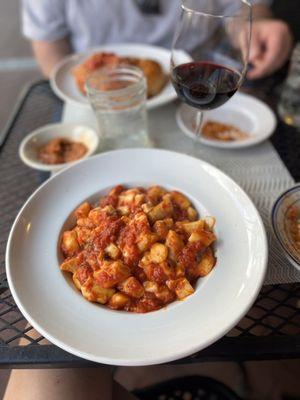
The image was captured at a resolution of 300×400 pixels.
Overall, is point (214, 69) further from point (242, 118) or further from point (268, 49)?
point (268, 49)

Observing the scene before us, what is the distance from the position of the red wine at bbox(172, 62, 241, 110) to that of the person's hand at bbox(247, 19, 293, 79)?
51cm

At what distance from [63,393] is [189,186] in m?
0.47

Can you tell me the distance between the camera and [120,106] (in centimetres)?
90

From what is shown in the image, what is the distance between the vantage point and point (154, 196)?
0.74 m

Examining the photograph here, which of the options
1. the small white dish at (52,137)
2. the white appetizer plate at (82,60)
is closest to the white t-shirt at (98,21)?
the white appetizer plate at (82,60)

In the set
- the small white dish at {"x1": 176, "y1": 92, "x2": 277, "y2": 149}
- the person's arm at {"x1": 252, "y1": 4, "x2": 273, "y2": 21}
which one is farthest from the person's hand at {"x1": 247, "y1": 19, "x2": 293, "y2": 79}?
the person's arm at {"x1": 252, "y1": 4, "x2": 273, "y2": 21}

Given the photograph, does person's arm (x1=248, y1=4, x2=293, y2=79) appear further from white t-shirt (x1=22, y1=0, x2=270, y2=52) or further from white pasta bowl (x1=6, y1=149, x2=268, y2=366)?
white pasta bowl (x1=6, y1=149, x2=268, y2=366)

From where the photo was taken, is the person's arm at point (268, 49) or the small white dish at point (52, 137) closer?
the small white dish at point (52, 137)

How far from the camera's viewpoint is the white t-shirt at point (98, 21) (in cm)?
138

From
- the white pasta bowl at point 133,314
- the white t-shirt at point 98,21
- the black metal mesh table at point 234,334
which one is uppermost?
the white t-shirt at point 98,21

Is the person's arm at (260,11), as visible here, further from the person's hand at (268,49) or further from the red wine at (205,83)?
the red wine at (205,83)

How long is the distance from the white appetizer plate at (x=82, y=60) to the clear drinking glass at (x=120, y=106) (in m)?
0.09

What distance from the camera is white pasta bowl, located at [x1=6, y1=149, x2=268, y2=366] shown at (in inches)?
19.9

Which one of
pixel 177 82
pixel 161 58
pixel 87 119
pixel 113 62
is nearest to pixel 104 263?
pixel 177 82
